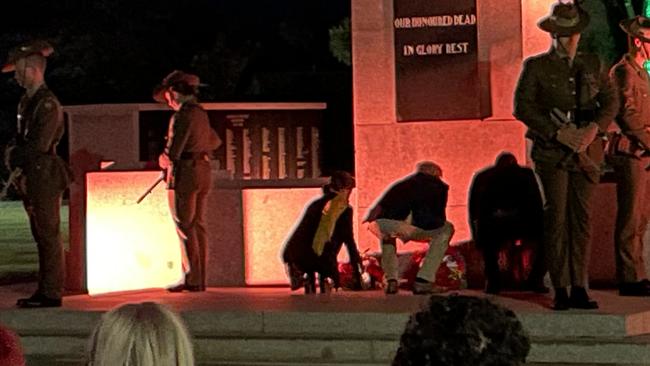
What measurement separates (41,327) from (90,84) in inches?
1044

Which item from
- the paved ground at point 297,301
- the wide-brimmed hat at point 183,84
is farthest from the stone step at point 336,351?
the wide-brimmed hat at point 183,84

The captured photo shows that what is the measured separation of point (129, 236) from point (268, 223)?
118cm

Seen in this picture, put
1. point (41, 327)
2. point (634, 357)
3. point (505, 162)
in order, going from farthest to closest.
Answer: point (505, 162) < point (41, 327) < point (634, 357)

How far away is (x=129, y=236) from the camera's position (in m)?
12.2

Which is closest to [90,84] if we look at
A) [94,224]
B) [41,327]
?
[94,224]

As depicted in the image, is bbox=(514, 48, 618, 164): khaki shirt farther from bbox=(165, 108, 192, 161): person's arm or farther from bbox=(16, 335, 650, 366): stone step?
bbox=(165, 108, 192, 161): person's arm

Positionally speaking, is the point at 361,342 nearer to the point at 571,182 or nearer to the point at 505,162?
the point at 571,182

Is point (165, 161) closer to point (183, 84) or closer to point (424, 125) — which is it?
point (183, 84)

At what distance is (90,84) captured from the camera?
35.9 meters

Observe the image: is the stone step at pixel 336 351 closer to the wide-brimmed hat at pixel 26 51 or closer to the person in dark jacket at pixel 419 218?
the person in dark jacket at pixel 419 218

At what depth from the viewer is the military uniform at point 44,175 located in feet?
33.6

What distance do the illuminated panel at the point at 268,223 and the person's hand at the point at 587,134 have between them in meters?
3.25

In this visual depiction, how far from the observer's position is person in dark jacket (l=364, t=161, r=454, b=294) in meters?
10.6

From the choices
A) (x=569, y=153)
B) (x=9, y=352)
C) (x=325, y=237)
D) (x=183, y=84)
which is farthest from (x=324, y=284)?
(x=9, y=352)
